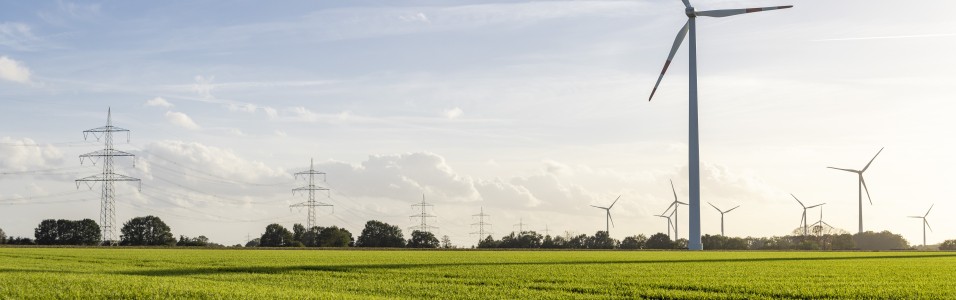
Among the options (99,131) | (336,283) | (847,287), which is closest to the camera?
(847,287)

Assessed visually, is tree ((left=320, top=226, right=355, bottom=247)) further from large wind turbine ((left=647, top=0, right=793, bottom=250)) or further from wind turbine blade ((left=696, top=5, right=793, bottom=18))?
wind turbine blade ((left=696, top=5, right=793, bottom=18))

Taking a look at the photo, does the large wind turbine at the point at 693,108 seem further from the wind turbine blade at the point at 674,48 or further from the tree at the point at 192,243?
the tree at the point at 192,243

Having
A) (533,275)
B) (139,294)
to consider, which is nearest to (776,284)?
(533,275)

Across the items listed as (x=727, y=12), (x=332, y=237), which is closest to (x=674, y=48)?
(x=727, y=12)

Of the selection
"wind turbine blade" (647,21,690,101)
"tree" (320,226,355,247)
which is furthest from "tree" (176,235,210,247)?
"wind turbine blade" (647,21,690,101)

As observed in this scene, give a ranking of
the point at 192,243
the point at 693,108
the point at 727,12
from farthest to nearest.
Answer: the point at 192,243
the point at 727,12
the point at 693,108

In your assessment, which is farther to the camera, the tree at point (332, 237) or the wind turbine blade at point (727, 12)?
the tree at point (332, 237)

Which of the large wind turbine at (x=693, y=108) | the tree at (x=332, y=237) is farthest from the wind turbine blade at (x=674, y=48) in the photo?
the tree at (x=332, y=237)

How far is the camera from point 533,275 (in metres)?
49.6

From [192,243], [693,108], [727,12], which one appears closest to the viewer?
[693,108]

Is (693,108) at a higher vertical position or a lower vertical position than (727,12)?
lower

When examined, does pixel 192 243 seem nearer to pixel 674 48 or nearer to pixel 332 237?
pixel 332 237

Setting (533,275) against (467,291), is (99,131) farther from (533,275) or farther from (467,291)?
(467,291)

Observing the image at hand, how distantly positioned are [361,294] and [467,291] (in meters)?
4.30
